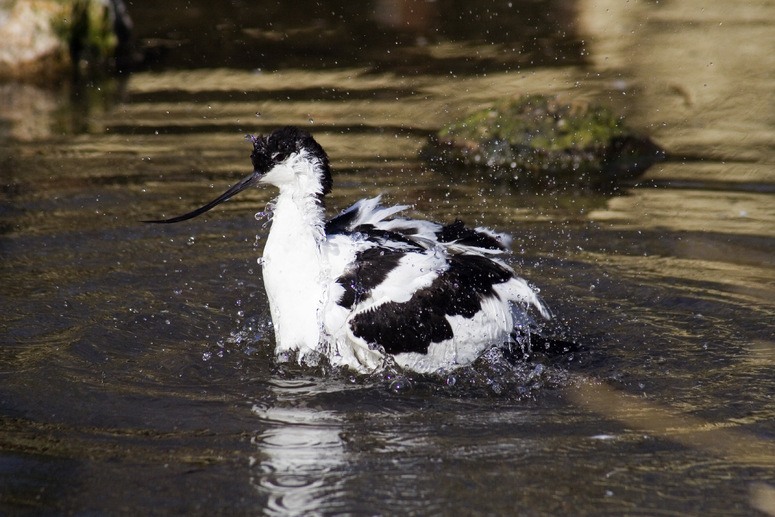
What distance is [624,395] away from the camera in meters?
4.55

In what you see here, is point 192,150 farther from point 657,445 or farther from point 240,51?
point 657,445

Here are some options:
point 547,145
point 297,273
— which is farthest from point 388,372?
point 547,145

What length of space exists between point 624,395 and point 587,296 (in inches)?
50.0

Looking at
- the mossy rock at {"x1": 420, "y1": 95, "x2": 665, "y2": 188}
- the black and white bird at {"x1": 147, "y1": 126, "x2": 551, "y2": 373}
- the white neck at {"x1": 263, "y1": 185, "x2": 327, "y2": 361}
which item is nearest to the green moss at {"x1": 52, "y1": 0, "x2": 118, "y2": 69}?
the mossy rock at {"x1": 420, "y1": 95, "x2": 665, "y2": 188}

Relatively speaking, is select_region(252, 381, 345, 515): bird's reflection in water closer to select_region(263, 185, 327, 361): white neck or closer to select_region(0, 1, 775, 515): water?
select_region(0, 1, 775, 515): water

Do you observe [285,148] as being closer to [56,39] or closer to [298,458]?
[298,458]

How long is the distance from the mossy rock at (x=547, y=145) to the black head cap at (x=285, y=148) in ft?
11.1

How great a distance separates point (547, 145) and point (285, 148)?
3.84m

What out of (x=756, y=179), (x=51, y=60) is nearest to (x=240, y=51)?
(x=51, y=60)

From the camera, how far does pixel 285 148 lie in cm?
475

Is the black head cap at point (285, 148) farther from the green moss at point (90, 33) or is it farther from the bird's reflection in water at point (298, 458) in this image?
the green moss at point (90, 33)

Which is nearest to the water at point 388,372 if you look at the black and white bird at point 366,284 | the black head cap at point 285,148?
the black and white bird at point 366,284

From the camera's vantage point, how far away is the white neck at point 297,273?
461 cm

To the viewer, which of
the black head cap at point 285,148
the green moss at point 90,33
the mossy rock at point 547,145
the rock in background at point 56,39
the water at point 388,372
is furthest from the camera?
the green moss at point 90,33
